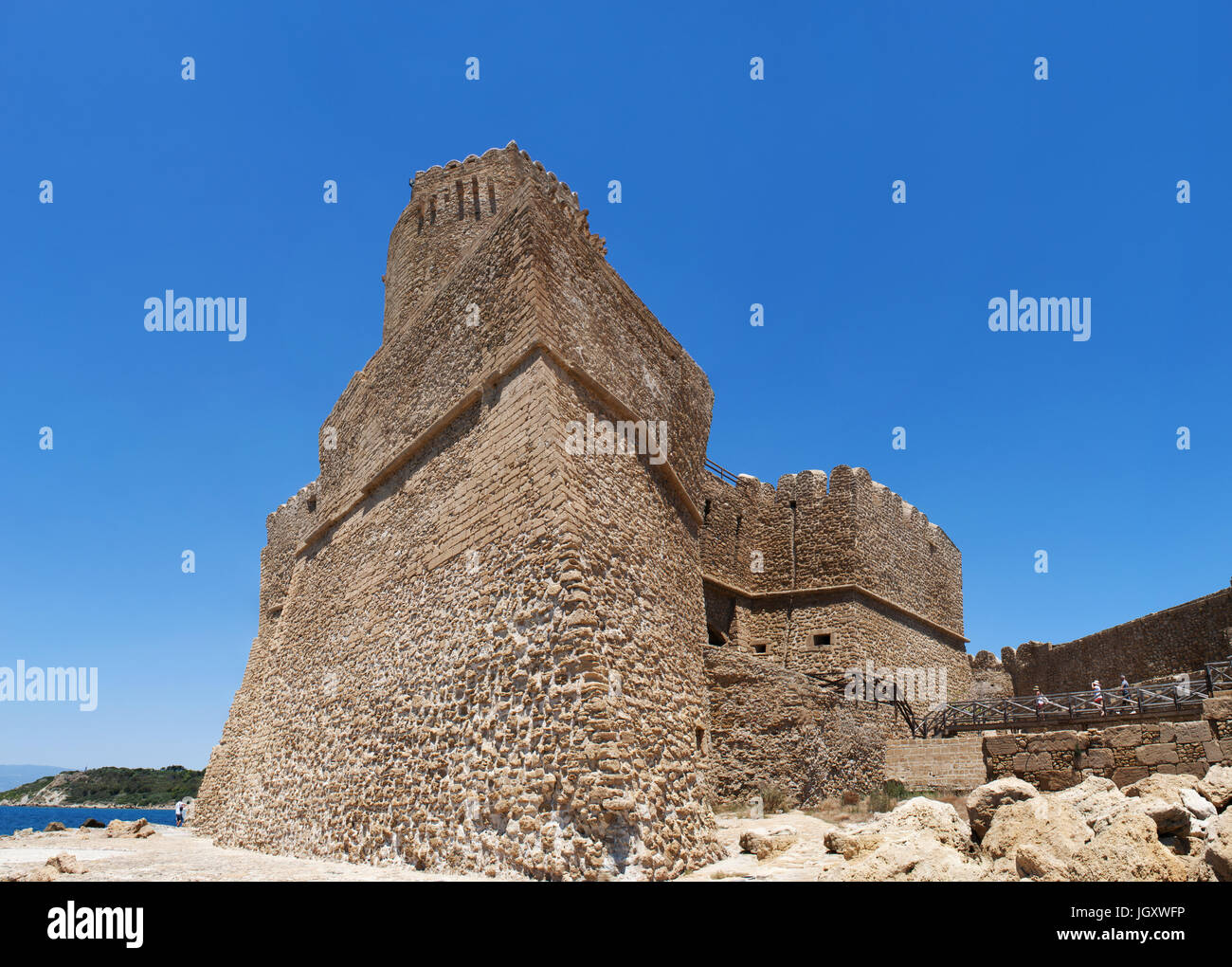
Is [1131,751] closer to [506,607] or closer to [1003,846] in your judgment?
[1003,846]

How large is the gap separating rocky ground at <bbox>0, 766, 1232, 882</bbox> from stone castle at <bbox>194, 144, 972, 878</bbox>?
79 centimetres

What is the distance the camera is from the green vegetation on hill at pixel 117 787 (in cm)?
7338

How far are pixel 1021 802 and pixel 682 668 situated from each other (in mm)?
3968

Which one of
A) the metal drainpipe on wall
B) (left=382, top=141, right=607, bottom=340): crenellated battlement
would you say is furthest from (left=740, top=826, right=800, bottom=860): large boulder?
(left=382, top=141, right=607, bottom=340): crenellated battlement

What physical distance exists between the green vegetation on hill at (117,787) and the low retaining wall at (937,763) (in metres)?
73.5

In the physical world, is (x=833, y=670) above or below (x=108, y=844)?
above

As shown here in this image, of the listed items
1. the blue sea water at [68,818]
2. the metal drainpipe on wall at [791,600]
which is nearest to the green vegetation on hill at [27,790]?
the blue sea water at [68,818]

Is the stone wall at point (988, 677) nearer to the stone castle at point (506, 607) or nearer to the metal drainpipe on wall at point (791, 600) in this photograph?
the metal drainpipe on wall at point (791, 600)

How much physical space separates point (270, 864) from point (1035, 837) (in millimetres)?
8658

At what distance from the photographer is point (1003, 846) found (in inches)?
209

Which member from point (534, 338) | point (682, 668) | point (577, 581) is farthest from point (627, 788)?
point (534, 338)

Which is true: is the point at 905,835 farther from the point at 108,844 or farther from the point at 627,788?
the point at 108,844

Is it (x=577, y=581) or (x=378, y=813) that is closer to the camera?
(x=577, y=581)
